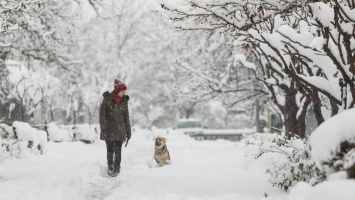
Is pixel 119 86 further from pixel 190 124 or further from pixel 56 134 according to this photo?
pixel 190 124

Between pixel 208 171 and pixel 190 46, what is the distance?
40.0 feet

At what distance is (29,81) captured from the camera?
2250cm

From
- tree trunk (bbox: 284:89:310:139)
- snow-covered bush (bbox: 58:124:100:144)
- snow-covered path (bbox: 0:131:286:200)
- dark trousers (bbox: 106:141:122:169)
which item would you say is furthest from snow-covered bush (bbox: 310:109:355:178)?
snow-covered bush (bbox: 58:124:100:144)

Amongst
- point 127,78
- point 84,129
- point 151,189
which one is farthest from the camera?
point 127,78

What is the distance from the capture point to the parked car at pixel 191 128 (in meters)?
32.3

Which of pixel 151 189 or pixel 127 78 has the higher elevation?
pixel 127 78

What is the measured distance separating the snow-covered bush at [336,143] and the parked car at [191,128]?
93.2ft

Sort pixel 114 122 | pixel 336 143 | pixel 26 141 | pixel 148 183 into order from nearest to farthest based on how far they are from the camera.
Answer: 1. pixel 336 143
2. pixel 148 183
3. pixel 114 122
4. pixel 26 141

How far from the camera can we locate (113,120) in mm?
8742

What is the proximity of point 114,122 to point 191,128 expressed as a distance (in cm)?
2393

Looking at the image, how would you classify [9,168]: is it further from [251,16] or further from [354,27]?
[354,27]

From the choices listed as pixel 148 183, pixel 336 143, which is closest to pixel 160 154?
pixel 148 183

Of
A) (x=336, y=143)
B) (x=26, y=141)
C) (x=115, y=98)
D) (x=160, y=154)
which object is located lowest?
(x=160, y=154)

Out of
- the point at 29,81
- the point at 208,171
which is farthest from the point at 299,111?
the point at 29,81
